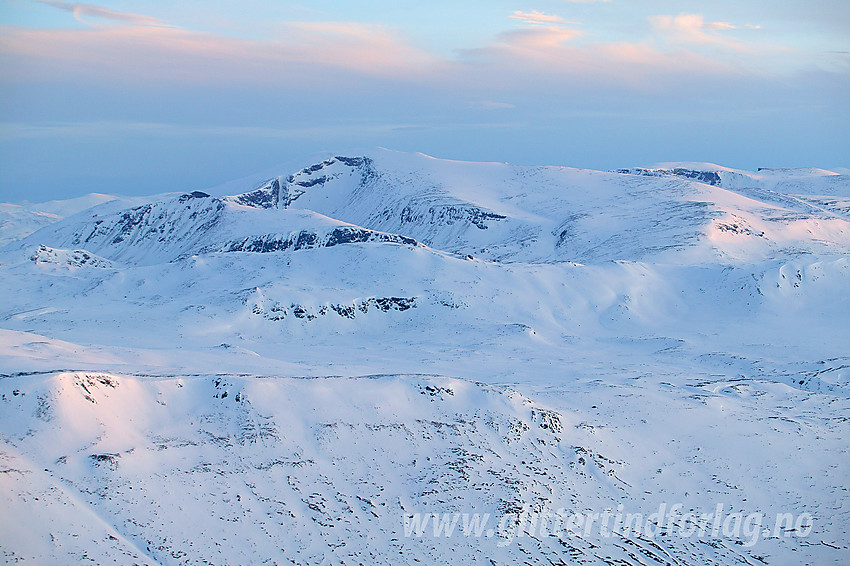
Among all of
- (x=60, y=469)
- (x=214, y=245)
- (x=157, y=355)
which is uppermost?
(x=60, y=469)

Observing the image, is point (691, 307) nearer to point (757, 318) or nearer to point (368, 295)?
point (757, 318)

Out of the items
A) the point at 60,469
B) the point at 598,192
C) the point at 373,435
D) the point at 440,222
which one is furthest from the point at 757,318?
the point at 598,192

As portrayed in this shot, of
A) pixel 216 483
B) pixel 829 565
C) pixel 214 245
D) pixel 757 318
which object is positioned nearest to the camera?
pixel 829 565

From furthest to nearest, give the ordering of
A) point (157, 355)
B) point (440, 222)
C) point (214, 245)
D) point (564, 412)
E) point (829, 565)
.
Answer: point (440, 222)
point (214, 245)
point (157, 355)
point (564, 412)
point (829, 565)

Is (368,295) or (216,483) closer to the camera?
(216,483)

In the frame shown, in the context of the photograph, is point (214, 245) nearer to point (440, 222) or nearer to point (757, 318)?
point (440, 222)

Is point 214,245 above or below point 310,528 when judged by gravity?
below
